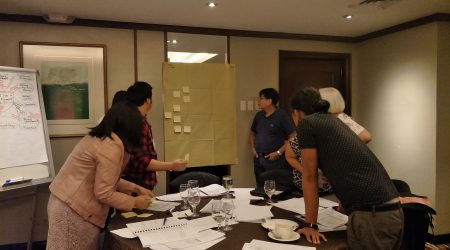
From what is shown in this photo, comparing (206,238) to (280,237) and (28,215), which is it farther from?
(28,215)

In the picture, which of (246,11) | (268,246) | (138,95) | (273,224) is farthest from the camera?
(246,11)

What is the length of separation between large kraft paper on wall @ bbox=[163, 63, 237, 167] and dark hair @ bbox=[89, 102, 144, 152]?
2.01 meters

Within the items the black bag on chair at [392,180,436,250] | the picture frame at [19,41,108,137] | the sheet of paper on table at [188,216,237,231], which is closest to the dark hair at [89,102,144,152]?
the sheet of paper on table at [188,216,237,231]

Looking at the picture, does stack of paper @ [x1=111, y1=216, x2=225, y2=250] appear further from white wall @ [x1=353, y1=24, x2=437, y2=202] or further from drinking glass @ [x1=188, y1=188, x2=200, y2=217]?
white wall @ [x1=353, y1=24, x2=437, y2=202]

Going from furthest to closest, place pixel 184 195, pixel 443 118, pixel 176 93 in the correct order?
1. pixel 176 93
2. pixel 443 118
3. pixel 184 195

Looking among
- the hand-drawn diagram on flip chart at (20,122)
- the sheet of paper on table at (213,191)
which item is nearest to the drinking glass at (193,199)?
the sheet of paper on table at (213,191)

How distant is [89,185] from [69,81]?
2.15 meters

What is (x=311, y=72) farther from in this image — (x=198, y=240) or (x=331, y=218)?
(x=198, y=240)

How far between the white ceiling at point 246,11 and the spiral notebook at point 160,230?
2.00 meters

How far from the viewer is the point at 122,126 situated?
174cm

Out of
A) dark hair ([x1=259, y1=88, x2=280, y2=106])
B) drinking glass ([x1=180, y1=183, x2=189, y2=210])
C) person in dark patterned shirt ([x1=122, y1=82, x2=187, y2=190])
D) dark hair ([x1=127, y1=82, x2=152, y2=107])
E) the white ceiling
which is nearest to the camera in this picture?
drinking glass ([x1=180, y1=183, x2=189, y2=210])

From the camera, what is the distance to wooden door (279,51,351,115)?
14.6ft

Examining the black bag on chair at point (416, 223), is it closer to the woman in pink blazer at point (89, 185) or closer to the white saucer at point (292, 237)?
the white saucer at point (292, 237)

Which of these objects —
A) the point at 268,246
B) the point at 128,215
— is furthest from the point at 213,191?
the point at 268,246
